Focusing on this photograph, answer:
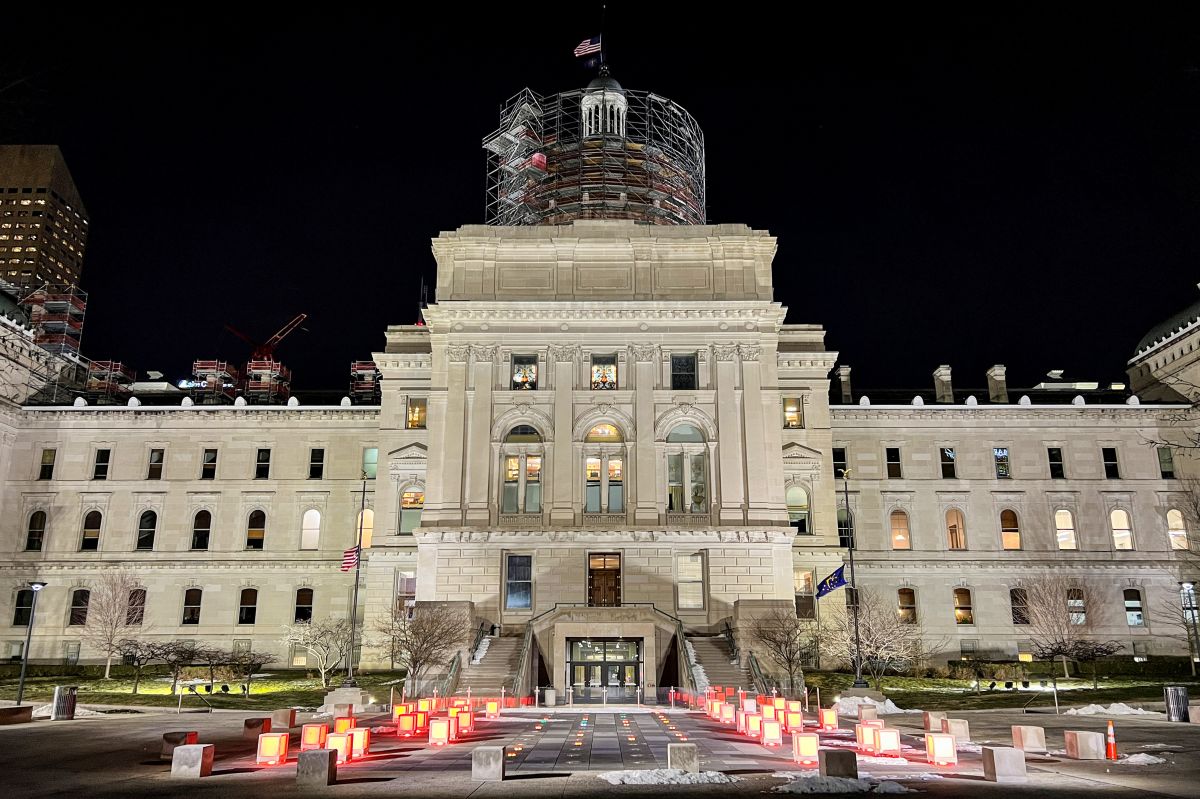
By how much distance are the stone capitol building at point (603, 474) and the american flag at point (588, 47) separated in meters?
2.44

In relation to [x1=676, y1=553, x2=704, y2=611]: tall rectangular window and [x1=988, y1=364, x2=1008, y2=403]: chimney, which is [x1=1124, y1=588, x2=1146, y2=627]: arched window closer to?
[x1=988, y1=364, x2=1008, y2=403]: chimney

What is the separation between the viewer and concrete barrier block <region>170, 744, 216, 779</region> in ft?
58.2

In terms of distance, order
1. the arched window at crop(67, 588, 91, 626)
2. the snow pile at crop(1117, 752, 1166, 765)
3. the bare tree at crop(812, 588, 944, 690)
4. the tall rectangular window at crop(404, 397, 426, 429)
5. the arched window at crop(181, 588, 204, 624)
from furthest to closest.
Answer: the arched window at crop(181, 588, 204, 624) < the arched window at crop(67, 588, 91, 626) < the tall rectangular window at crop(404, 397, 426, 429) < the bare tree at crop(812, 588, 944, 690) < the snow pile at crop(1117, 752, 1166, 765)

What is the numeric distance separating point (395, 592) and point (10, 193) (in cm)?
18819

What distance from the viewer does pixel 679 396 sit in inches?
1961

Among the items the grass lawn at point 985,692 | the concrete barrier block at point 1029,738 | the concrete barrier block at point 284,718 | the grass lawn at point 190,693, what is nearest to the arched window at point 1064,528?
the grass lawn at point 985,692

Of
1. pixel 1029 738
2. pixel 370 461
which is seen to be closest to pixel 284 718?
pixel 1029 738

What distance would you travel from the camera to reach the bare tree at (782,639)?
38375 mm

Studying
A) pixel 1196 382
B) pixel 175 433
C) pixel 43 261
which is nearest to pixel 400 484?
pixel 175 433

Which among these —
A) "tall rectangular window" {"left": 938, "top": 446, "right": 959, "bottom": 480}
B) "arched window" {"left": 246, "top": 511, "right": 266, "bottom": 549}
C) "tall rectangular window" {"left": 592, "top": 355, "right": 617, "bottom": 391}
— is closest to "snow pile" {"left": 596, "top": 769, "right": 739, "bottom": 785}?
"tall rectangular window" {"left": 592, "top": 355, "right": 617, "bottom": 391}

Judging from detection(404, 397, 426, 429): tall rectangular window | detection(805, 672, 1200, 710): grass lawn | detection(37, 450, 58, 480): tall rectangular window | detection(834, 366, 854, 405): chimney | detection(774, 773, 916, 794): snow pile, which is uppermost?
detection(834, 366, 854, 405): chimney

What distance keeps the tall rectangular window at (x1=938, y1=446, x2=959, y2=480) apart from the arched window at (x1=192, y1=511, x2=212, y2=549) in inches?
1823

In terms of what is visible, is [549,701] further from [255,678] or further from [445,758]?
[255,678]

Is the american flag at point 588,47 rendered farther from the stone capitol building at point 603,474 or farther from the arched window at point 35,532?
the arched window at point 35,532
